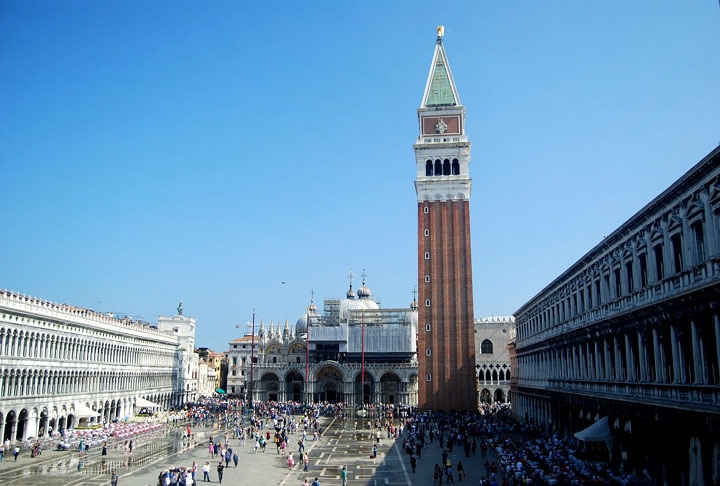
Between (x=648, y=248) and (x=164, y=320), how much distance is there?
88957 mm

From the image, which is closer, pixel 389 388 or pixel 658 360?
A: pixel 658 360

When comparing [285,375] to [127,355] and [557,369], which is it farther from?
[557,369]

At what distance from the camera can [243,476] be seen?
112 ft

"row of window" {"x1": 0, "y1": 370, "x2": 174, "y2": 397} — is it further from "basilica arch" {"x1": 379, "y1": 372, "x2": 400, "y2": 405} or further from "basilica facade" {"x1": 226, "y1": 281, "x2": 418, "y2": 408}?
"basilica arch" {"x1": 379, "y1": 372, "x2": 400, "y2": 405}

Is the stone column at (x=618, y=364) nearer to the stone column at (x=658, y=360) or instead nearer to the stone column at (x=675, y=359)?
the stone column at (x=658, y=360)

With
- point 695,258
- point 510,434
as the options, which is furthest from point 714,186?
point 510,434

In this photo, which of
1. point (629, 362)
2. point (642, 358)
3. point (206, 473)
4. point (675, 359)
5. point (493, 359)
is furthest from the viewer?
point (493, 359)

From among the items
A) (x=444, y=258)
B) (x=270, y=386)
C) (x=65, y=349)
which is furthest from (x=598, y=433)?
(x=270, y=386)

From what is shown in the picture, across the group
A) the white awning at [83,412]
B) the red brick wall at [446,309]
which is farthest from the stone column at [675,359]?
the red brick wall at [446,309]

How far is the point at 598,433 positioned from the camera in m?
30.3

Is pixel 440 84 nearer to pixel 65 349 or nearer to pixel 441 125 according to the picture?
pixel 441 125

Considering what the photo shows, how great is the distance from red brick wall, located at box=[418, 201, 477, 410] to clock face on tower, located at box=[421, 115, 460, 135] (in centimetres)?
945

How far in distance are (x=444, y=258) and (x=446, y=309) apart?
20.6 feet

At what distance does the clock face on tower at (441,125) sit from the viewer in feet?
265
